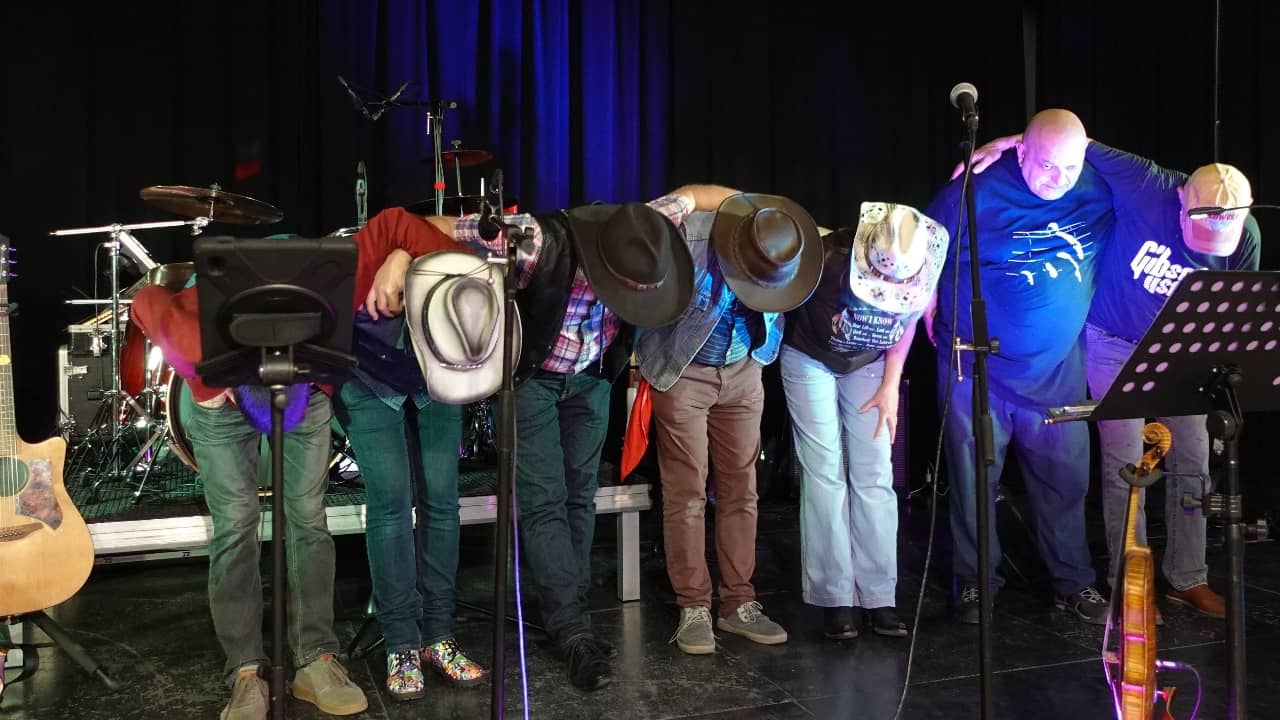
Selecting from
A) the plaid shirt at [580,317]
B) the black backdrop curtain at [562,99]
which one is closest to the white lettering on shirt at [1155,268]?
the plaid shirt at [580,317]

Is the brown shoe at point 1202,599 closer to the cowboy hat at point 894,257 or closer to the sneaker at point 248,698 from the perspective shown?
the cowboy hat at point 894,257

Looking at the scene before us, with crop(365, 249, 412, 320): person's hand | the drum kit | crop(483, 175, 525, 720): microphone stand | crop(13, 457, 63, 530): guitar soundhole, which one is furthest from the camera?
the drum kit

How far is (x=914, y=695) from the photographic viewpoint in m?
2.87

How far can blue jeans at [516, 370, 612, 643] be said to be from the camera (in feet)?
9.80

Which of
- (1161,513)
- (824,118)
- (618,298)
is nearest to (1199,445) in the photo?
(1161,513)

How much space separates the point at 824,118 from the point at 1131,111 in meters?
1.91

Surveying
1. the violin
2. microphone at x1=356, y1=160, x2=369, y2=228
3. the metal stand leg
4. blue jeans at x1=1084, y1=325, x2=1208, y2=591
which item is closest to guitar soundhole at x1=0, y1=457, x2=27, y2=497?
the metal stand leg

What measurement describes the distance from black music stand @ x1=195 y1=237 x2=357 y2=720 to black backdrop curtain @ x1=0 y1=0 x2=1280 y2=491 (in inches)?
143

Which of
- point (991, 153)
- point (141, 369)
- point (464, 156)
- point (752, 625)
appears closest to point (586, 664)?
point (752, 625)

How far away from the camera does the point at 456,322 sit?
90.8 inches

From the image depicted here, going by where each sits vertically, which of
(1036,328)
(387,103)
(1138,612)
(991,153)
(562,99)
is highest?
(562,99)

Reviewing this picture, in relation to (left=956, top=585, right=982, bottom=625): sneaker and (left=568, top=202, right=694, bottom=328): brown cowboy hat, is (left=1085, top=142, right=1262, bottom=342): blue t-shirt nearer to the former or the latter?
(left=956, top=585, right=982, bottom=625): sneaker

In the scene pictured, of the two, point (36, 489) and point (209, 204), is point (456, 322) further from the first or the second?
point (209, 204)

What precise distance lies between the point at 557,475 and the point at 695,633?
0.70 m
